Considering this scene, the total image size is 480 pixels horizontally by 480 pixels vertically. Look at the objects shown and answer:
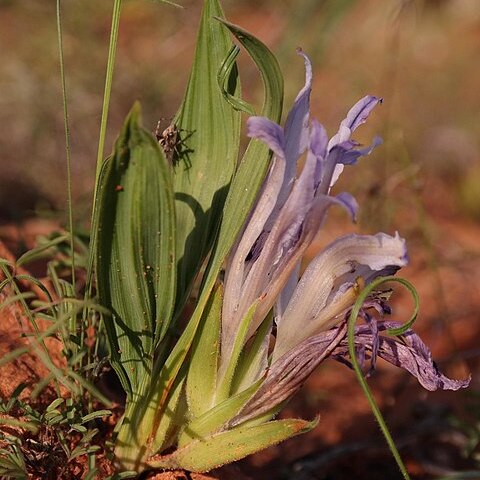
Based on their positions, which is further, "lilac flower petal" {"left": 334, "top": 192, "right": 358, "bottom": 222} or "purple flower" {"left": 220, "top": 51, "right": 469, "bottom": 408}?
"purple flower" {"left": 220, "top": 51, "right": 469, "bottom": 408}

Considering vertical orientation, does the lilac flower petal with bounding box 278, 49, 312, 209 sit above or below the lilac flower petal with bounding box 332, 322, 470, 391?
above

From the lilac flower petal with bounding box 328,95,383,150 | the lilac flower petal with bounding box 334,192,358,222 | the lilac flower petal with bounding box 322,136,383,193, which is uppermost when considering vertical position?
the lilac flower petal with bounding box 328,95,383,150

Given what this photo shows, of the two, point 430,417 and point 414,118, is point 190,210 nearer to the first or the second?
point 430,417

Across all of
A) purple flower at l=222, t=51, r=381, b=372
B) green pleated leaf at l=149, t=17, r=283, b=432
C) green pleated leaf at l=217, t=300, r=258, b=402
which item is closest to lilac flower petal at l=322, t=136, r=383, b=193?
purple flower at l=222, t=51, r=381, b=372

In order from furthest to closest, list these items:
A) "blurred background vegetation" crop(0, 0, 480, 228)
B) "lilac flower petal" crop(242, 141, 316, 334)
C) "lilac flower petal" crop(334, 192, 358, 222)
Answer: "blurred background vegetation" crop(0, 0, 480, 228)
"lilac flower petal" crop(242, 141, 316, 334)
"lilac flower petal" crop(334, 192, 358, 222)

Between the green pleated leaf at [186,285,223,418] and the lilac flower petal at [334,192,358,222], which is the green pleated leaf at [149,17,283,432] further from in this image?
the lilac flower petal at [334,192,358,222]

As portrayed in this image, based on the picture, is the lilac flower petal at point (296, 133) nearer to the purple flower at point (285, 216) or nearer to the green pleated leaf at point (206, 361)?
the purple flower at point (285, 216)

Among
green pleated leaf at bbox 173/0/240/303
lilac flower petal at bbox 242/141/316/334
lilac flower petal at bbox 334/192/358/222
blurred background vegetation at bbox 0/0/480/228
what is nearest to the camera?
lilac flower petal at bbox 334/192/358/222
